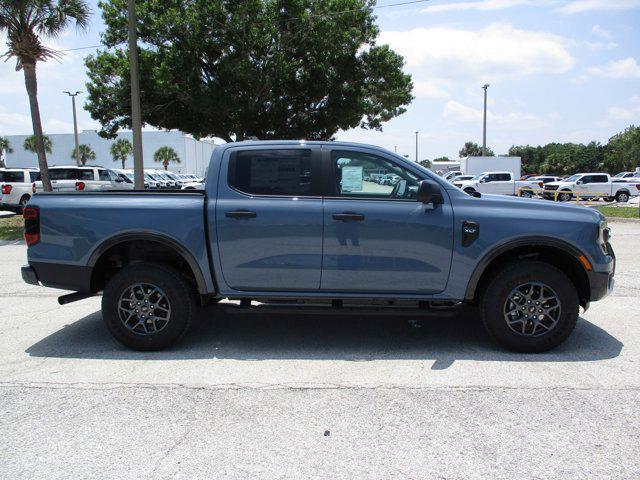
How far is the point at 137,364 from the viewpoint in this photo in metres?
4.65

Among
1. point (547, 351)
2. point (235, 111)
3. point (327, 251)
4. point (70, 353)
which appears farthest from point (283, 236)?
point (235, 111)

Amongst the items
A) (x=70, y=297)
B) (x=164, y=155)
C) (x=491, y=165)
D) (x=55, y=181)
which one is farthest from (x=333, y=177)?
(x=164, y=155)

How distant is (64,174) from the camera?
22172mm

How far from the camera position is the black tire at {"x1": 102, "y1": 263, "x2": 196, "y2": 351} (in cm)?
485

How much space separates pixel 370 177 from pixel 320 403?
2.13 meters

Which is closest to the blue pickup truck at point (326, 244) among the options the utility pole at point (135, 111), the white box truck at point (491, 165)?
the utility pole at point (135, 111)

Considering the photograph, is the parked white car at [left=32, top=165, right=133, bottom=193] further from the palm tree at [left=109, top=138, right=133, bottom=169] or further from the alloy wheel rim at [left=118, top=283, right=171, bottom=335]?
the palm tree at [left=109, top=138, right=133, bottom=169]

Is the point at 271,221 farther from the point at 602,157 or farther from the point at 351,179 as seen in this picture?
the point at 602,157

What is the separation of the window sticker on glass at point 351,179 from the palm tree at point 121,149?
8080 centimetres

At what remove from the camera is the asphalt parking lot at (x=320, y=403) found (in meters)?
3.04

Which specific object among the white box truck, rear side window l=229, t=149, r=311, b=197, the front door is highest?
the white box truck

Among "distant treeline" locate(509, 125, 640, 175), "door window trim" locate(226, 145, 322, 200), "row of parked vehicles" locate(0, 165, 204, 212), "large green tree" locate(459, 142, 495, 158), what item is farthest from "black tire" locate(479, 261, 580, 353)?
"large green tree" locate(459, 142, 495, 158)

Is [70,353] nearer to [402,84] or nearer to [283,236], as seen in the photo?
[283,236]

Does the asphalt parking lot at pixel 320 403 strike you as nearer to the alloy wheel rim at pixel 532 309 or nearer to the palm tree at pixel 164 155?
the alloy wheel rim at pixel 532 309
